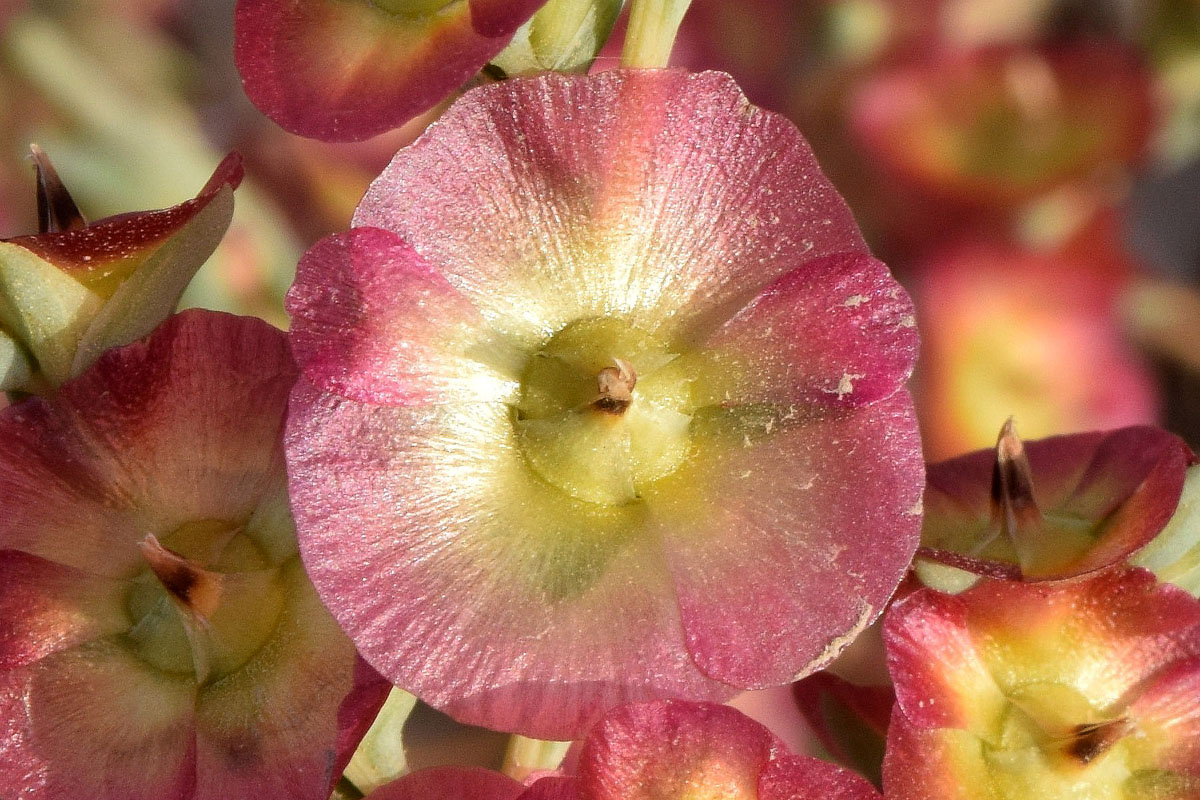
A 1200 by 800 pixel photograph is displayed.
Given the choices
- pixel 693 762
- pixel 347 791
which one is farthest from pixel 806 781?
pixel 347 791

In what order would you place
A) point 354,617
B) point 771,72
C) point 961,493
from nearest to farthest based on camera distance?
1. point 354,617
2. point 961,493
3. point 771,72

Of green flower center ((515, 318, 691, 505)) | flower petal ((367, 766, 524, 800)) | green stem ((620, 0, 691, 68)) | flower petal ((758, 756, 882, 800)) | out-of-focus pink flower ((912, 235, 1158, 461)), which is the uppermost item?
green stem ((620, 0, 691, 68))

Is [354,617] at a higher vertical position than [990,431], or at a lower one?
higher

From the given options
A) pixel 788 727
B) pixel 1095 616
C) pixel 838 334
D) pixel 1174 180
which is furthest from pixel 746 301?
pixel 1174 180

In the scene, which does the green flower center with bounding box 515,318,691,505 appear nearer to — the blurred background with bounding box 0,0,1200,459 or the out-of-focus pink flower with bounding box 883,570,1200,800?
the out-of-focus pink flower with bounding box 883,570,1200,800

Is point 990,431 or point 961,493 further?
point 990,431

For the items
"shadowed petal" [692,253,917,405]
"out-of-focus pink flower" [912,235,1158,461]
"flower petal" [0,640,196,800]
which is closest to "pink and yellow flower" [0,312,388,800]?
"flower petal" [0,640,196,800]

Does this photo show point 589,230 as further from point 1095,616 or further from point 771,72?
point 771,72

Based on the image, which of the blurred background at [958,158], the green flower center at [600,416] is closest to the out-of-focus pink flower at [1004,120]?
the blurred background at [958,158]
